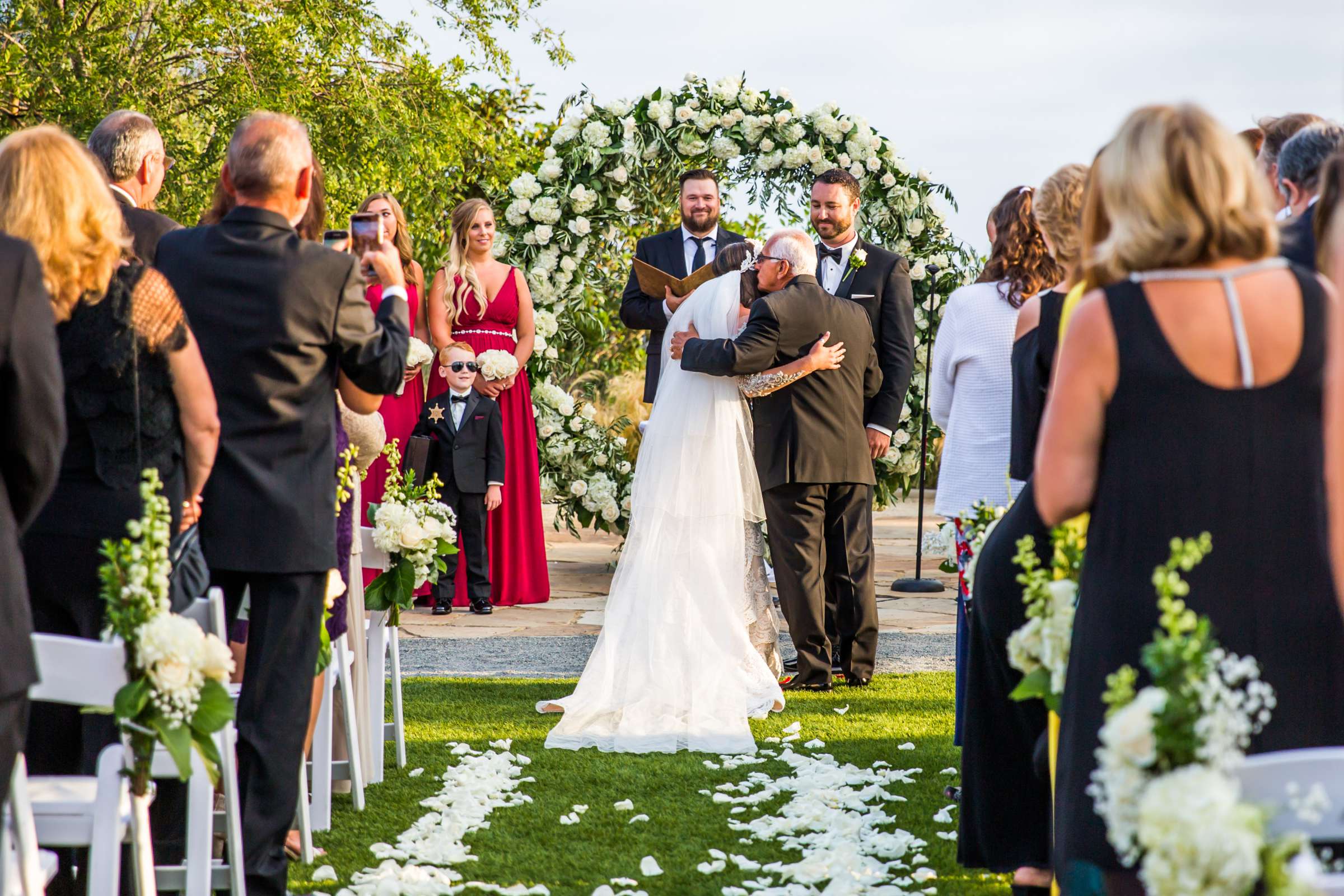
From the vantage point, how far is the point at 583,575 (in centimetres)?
1030

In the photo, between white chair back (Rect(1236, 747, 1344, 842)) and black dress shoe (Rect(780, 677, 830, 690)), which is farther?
black dress shoe (Rect(780, 677, 830, 690))

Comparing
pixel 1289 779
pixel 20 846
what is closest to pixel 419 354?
pixel 20 846

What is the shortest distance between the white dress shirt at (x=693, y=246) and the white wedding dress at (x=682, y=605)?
1994 millimetres

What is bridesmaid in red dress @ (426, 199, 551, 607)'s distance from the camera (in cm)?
845

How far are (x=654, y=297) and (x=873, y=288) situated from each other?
1.41m

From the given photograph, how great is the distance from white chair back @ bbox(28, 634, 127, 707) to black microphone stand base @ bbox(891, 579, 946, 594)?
7505mm

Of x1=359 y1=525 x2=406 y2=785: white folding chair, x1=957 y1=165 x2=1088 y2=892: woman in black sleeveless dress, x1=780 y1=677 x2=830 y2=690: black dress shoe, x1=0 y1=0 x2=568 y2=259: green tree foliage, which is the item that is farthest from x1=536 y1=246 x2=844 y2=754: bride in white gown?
x1=0 y1=0 x2=568 y2=259: green tree foliage

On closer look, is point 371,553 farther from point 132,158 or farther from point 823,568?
point 823,568

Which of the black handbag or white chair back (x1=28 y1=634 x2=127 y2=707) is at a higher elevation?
the black handbag

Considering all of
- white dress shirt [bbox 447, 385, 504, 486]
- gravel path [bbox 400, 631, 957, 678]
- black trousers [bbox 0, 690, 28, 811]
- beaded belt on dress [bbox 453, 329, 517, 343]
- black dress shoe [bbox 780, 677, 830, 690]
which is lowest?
black dress shoe [bbox 780, 677, 830, 690]

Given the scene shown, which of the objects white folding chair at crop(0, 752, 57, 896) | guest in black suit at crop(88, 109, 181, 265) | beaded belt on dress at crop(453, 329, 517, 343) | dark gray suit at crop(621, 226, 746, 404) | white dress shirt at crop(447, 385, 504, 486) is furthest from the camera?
beaded belt on dress at crop(453, 329, 517, 343)

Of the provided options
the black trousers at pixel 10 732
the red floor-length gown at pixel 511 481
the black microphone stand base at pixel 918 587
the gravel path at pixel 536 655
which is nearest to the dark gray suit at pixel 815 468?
the gravel path at pixel 536 655

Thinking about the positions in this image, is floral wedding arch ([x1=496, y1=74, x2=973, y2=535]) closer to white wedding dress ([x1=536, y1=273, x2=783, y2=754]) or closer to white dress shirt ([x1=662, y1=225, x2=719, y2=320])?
white dress shirt ([x1=662, y1=225, x2=719, y2=320])

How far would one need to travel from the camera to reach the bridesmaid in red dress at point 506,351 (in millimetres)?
8453
